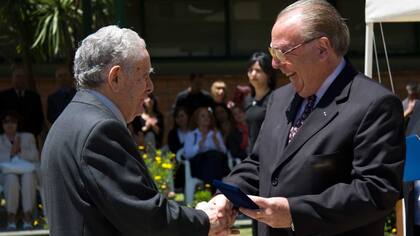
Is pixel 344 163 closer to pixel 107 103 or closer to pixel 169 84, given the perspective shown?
pixel 107 103

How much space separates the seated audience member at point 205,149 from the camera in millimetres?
10992

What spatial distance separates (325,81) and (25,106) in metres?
7.85

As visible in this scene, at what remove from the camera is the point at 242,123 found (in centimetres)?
1173

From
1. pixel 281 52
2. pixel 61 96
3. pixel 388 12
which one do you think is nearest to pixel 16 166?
pixel 61 96

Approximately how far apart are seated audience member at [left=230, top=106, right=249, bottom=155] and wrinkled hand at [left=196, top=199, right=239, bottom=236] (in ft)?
25.1

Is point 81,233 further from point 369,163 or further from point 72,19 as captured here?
point 72,19

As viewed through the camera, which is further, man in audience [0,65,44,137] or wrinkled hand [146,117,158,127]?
wrinkled hand [146,117,158,127]

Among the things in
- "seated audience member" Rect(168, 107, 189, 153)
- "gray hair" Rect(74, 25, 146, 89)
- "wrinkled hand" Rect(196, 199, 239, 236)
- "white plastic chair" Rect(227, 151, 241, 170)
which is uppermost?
"gray hair" Rect(74, 25, 146, 89)

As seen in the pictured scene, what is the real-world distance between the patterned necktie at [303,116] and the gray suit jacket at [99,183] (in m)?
0.78

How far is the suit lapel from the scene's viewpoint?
142 inches

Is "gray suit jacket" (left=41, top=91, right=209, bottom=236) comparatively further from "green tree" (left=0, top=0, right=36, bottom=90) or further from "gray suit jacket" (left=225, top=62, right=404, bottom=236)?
"green tree" (left=0, top=0, right=36, bottom=90)

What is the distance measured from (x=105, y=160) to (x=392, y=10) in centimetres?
310

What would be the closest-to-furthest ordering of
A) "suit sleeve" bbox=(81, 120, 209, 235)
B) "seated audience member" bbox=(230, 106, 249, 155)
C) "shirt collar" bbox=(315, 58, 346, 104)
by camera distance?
"suit sleeve" bbox=(81, 120, 209, 235) < "shirt collar" bbox=(315, 58, 346, 104) < "seated audience member" bbox=(230, 106, 249, 155)

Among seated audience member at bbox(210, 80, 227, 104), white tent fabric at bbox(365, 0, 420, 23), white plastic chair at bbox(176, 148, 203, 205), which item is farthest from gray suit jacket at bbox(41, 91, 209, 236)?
seated audience member at bbox(210, 80, 227, 104)
